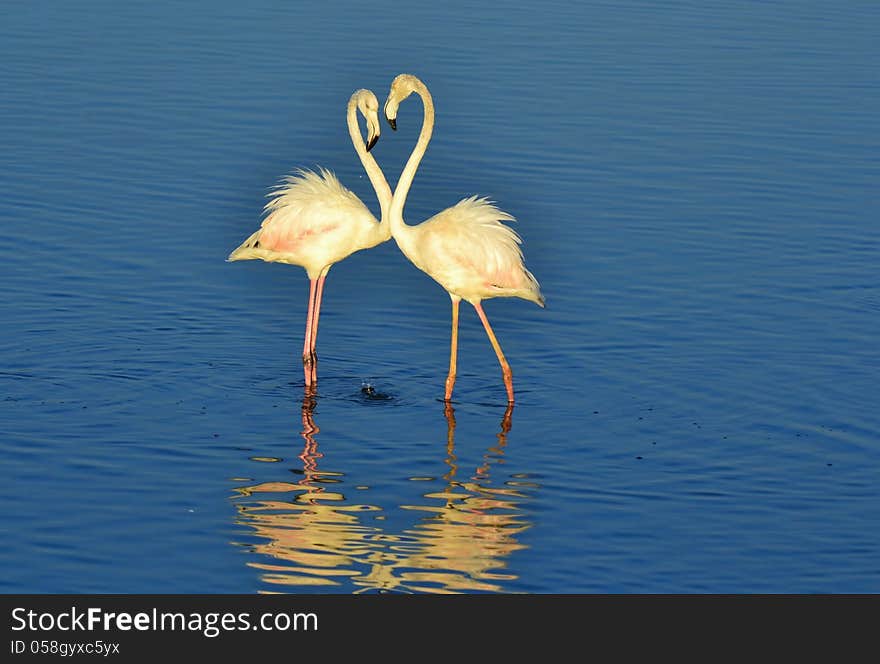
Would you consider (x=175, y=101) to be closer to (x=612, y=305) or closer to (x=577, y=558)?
(x=612, y=305)

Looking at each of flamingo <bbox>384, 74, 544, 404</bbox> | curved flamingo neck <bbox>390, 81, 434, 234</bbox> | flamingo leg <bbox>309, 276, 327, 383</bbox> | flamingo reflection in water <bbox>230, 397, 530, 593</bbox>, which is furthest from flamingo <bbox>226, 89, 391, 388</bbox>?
flamingo reflection in water <bbox>230, 397, 530, 593</bbox>

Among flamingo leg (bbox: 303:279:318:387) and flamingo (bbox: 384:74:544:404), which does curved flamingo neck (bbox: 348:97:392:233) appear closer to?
flamingo (bbox: 384:74:544:404)

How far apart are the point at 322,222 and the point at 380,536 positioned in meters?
4.07

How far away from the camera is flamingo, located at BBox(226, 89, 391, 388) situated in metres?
13.5

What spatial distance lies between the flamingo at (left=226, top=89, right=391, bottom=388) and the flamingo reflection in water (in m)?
2.59

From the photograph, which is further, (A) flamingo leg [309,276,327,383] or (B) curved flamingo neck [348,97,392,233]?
(B) curved flamingo neck [348,97,392,233]

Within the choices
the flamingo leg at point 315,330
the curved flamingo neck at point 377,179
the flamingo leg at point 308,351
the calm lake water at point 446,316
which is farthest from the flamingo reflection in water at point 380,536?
the curved flamingo neck at point 377,179

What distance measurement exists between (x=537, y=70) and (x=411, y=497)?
1167 centimetres

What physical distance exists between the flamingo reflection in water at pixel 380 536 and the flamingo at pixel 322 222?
2.59 metres

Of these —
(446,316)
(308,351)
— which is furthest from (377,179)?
(446,316)

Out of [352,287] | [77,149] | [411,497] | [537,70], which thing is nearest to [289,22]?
[537,70]

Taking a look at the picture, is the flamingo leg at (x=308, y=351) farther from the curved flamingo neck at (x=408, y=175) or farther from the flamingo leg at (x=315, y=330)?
the curved flamingo neck at (x=408, y=175)

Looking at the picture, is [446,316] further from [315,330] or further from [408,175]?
[408,175]

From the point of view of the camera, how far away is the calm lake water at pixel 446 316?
10188 millimetres
